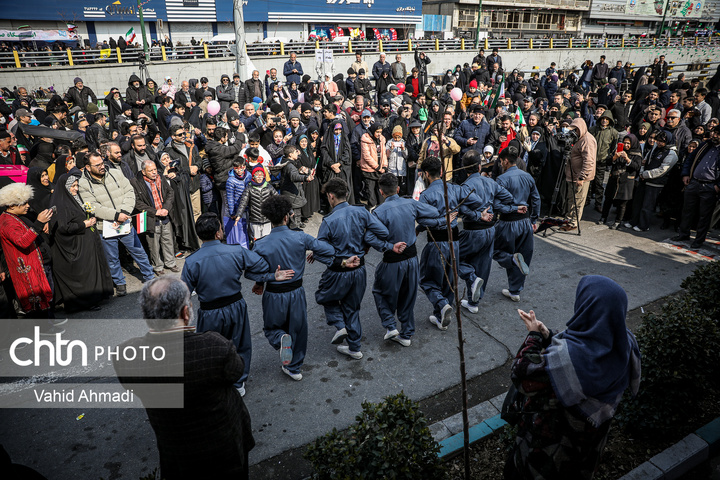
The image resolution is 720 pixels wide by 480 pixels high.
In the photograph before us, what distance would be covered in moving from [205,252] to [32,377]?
2485 millimetres

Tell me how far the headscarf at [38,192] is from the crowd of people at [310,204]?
0.07 ft

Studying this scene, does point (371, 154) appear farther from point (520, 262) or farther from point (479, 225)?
point (520, 262)

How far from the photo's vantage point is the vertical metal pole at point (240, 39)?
1288cm

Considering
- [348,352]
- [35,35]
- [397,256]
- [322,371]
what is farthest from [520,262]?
[35,35]

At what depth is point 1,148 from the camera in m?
6.80

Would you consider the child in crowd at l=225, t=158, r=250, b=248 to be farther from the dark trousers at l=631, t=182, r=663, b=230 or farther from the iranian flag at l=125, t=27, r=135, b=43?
the iranian flag at l=125, t=27, r=135, b=43

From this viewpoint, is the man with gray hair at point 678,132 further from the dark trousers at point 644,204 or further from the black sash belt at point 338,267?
the black sash belt at point 338,267

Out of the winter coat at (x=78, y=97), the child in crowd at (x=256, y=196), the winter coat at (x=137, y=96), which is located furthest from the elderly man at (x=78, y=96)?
the child in crowd at (x=256, y=196)

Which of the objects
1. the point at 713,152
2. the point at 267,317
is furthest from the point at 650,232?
the point at 267,317

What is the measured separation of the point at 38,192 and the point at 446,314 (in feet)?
17.5

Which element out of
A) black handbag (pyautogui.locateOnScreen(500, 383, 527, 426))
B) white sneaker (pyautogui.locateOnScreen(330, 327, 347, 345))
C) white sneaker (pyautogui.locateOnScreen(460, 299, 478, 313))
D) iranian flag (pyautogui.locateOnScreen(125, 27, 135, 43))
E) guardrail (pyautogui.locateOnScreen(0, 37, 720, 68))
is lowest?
white sneaker (pyautogui.locateOnScreen(460, 299, 478, 313))

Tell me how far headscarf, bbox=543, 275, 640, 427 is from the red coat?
5129mm

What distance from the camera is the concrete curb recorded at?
327 centimetres

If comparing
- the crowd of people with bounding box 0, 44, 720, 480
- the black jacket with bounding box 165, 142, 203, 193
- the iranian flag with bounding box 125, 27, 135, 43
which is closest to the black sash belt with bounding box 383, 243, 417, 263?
the crowd of people with bounding box 0, 44, 720, 480
